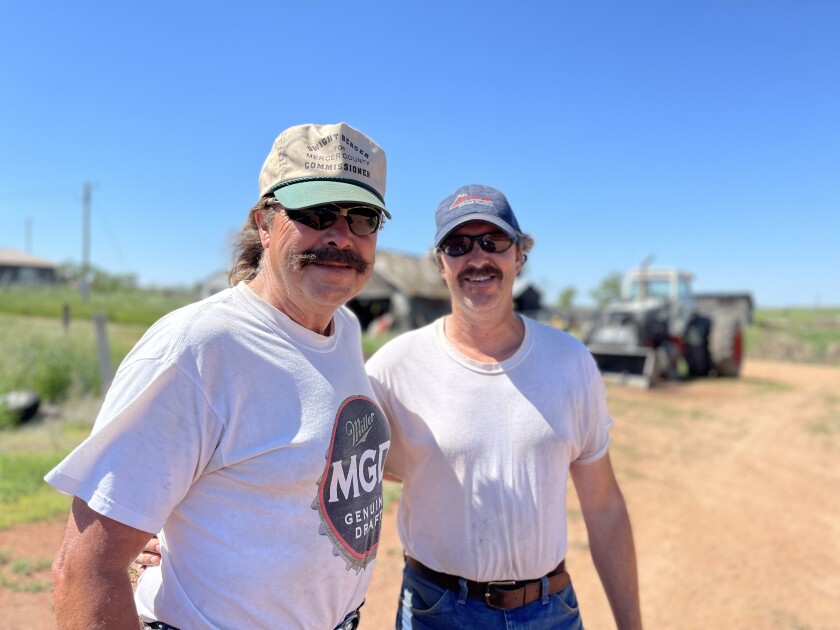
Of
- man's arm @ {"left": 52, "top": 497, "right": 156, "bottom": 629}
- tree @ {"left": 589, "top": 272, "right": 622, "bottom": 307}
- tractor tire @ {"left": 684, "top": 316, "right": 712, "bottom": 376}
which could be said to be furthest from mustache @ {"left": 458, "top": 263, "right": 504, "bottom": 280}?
tree @ {"left": 589, "top": 272, "right": 622, "bottom": 307}

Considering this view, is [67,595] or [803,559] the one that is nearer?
[67,595]

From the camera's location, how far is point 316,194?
1577 millimetres

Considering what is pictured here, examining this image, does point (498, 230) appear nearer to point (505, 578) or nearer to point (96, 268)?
point (505, 578)

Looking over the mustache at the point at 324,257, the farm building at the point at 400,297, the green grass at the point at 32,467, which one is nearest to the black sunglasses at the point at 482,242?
the mustache at the point at 324,257

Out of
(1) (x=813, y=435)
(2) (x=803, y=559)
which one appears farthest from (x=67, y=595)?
(1) (x=813, y=435)

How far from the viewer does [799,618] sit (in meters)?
3.87

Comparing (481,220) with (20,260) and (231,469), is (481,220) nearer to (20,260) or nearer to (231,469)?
(231,469)

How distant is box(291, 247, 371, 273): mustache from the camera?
1611mm

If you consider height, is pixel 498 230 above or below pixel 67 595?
above

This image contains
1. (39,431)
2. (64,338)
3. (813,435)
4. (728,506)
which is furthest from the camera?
(64,338)

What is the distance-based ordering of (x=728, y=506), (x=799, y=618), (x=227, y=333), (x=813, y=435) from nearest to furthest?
(x=227, y=333) < (x=799, y=618) < (x=728, y=506) < (x=813, y=435)

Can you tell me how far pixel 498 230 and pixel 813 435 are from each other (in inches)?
345

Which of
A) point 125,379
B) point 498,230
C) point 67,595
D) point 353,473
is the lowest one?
point 67,595

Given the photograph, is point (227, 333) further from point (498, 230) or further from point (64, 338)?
point (64, 338)
